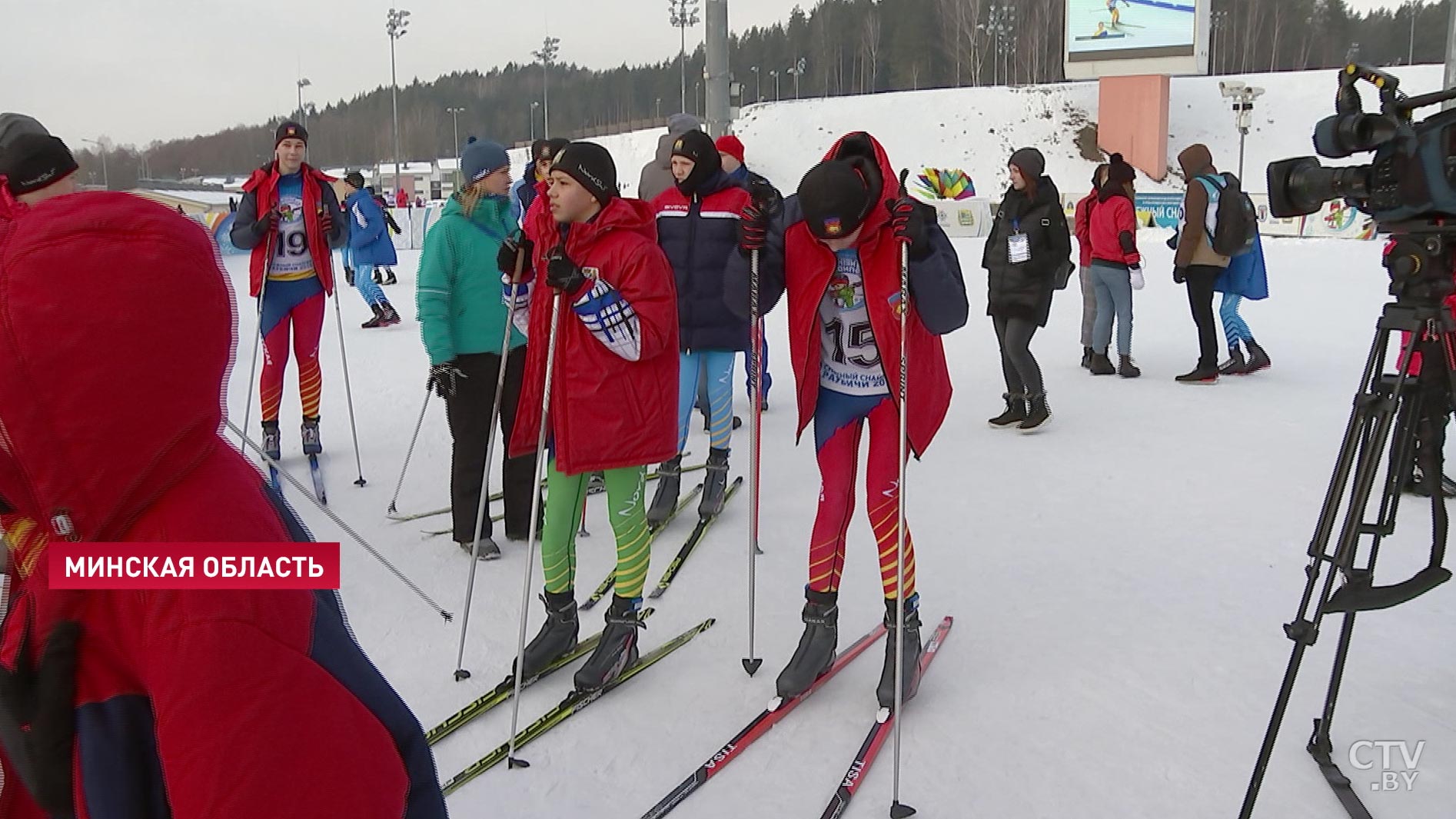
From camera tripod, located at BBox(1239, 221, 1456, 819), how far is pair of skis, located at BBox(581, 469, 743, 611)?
213 cm

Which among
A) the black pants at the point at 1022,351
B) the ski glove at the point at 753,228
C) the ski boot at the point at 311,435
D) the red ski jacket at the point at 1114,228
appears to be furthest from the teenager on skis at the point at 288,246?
the red ski jacket at the point at 1114,228

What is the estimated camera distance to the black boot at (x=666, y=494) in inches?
204

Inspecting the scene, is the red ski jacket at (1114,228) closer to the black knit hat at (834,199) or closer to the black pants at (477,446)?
the black pants at (477,446)

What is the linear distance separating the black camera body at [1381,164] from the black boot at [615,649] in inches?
92.5

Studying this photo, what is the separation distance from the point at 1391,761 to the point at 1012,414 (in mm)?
Answer: 4344

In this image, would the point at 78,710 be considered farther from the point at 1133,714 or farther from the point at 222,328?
the point at 1133,714

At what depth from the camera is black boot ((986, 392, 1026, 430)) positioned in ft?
23.1

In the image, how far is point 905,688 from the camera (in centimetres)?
326

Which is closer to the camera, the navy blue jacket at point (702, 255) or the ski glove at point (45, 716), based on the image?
the ski glove at point (45, 716)

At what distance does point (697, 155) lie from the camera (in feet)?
16.1

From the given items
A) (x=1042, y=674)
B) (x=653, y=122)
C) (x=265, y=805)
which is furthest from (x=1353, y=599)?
(x=653, y=122)

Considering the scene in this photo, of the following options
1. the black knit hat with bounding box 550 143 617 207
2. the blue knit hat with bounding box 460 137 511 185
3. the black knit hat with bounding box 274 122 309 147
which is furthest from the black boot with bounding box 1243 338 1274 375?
the black knit hat with bounding box 274 122 309 147

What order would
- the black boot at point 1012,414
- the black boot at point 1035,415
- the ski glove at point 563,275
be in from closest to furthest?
the ski glove at point 563,275 → the black boot at point 1035,415 → the black boot at point 1012,414

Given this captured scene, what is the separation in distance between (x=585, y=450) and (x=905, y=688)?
1.31m
